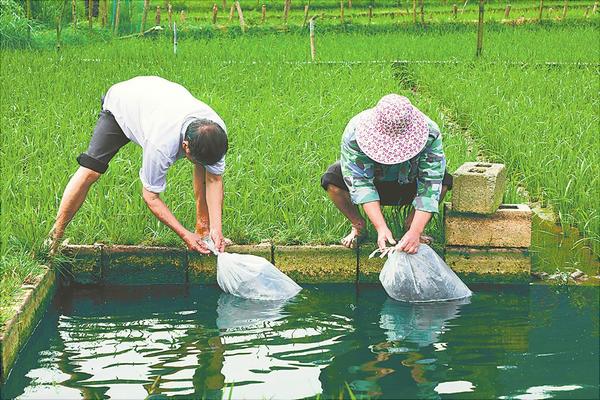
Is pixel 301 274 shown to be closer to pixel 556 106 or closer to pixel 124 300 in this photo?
pixel 124 300

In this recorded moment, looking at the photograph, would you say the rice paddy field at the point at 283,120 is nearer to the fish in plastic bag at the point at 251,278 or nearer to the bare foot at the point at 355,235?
the bare foot at the point at 355,235

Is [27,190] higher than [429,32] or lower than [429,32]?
lower

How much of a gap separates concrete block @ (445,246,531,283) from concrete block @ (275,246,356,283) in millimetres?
501

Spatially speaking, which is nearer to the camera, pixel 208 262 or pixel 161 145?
pixel 161 145

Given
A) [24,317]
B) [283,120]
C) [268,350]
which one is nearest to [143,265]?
[24,317]

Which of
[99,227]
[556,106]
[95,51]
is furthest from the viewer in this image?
[95,51]

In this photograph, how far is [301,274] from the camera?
5.05 metres

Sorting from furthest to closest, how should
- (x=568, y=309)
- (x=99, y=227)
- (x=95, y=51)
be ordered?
(x=95, y=51) → (x=99, y=227) → (x=568, y=309)

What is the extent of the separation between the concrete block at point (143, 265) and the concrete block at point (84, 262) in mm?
40

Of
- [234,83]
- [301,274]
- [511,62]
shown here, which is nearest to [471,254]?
[301,274]

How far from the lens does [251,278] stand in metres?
4.74

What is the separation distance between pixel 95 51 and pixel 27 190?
26.3 ft

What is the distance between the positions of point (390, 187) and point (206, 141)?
3.36ft

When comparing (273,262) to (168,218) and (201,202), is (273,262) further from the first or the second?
(168,218)
